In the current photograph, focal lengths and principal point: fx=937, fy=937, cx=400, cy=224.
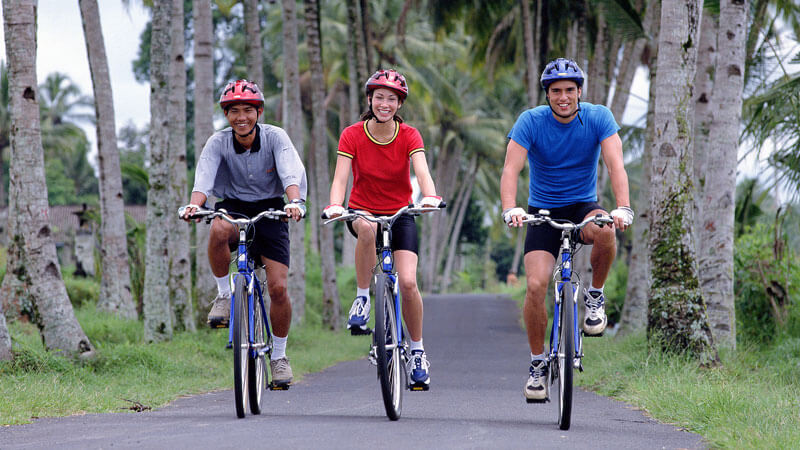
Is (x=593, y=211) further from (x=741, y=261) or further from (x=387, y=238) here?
(x=741, y=261)

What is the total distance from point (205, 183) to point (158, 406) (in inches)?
105

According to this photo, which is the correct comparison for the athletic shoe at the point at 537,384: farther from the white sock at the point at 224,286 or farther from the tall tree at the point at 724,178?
the tall tree at the point at 724,178

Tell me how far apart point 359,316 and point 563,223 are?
160 cm

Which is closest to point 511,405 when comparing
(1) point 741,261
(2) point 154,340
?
(2) point 154,340

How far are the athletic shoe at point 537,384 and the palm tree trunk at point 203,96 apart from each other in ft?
28.6

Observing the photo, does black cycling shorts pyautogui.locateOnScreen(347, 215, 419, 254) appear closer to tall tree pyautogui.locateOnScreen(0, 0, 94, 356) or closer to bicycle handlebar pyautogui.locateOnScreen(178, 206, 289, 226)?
bicycle handlebar pyautogui.locateOnScreen(178, 206, 289, 226)

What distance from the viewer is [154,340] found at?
42.4ft

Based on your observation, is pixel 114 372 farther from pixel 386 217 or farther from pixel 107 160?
pixel 107 160

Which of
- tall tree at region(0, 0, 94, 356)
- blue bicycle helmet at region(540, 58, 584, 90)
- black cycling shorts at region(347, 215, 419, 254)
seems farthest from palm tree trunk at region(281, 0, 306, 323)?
blue bicycle helmet at region(540, 58, 584, 90)

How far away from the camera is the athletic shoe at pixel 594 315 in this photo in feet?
22.0

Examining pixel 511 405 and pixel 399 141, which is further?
pixel 511 405

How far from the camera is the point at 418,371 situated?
703cm

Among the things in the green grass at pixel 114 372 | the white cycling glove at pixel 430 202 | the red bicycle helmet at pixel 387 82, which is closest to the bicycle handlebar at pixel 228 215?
the white cycling glove at pixel 430 202

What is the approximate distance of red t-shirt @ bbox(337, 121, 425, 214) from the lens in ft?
23.2
